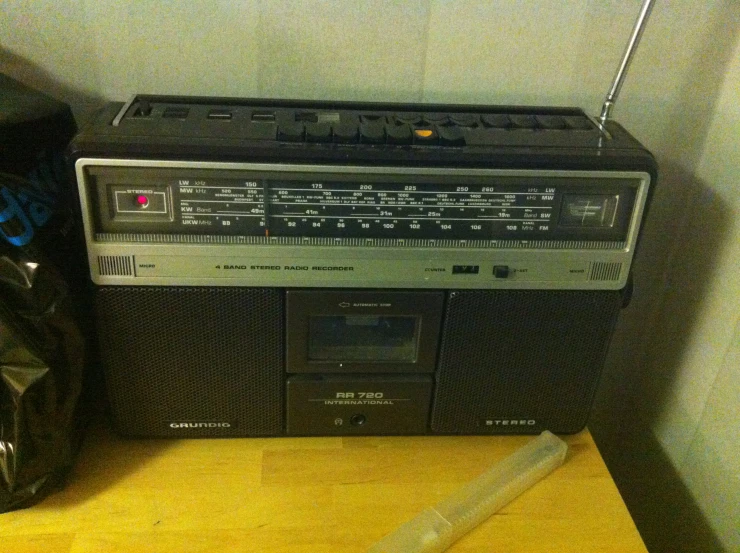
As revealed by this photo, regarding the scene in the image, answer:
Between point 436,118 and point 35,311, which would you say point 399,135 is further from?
point 35,311

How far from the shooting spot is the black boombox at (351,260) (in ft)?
2.06

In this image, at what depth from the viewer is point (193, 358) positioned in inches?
27.5

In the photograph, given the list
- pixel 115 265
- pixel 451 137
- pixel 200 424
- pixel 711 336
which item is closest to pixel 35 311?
pixel 115 265

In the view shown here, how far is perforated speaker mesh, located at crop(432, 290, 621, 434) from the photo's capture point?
2.29ft

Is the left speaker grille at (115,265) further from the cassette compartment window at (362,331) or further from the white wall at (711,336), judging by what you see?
the white wall at (711,336)

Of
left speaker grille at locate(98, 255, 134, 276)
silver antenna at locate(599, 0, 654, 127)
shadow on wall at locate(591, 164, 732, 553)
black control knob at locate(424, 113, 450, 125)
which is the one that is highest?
silver antenna at locate(599, 0, 654, 127)

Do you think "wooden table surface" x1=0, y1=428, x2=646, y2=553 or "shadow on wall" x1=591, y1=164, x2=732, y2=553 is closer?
"wooden table surface" x1=0, y1=428, x2=646, y2=553

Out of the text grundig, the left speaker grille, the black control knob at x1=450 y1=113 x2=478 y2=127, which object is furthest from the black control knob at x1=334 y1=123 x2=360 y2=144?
the text grundig

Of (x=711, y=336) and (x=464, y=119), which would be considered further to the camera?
(x=711, y=336)

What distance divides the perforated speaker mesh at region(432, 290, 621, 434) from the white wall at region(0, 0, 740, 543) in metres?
0.18

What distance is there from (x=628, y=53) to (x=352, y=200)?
1.08ft

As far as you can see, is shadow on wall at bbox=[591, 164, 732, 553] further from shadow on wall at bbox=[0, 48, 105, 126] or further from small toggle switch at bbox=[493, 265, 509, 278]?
shadow on wall at bbox=[0, 48, 105, 126]

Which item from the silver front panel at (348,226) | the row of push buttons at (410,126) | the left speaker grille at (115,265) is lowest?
the left speaker grille at (115,265)

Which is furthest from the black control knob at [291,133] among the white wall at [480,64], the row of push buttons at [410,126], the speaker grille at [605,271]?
the speaker grille at [605,271]
